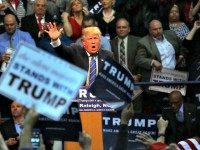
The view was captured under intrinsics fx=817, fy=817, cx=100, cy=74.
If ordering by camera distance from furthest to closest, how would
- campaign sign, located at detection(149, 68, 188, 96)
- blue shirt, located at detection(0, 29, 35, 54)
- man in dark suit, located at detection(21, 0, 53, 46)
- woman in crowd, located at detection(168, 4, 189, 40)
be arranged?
woman in crowd, located at detection(168, 4, 189, 40) → man in dark suit, located at detection(21, 0, 53, 46) → blue shirt, located at detection(0, 29, 35, 54) → campaign sign, located at detection(149, 68, 188, 96)

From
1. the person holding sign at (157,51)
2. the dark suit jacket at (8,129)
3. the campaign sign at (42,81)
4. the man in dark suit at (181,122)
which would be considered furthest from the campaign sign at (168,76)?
the campaign sign at (42,81)

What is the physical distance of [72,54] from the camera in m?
11.0

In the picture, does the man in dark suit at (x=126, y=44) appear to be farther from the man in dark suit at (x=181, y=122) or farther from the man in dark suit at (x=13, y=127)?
the man in dark suit at (x=13, y=127)

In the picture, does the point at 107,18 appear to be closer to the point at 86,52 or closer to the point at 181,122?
the point at 86,52

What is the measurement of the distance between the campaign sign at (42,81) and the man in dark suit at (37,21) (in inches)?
253

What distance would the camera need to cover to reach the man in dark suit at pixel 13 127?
1053cm

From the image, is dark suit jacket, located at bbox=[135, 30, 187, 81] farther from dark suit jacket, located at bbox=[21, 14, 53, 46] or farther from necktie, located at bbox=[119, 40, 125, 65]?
dark suit jacket, located at bbox=[21, 14, 53, 46]

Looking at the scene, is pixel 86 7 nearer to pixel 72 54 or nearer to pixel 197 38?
pixel 197 38

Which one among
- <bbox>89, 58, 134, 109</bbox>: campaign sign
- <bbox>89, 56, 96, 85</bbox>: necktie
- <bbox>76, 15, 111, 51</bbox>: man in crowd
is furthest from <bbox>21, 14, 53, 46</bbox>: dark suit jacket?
<bbox>89, 58, 134, 109</bbox>: campaign sign

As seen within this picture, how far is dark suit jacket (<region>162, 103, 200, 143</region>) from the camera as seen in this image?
35.0 ft

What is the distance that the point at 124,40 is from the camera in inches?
517

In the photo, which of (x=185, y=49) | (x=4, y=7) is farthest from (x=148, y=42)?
(x=4, y=7)

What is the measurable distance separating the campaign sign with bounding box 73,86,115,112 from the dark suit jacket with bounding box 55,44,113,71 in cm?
35

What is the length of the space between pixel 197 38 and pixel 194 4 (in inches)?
41.3
